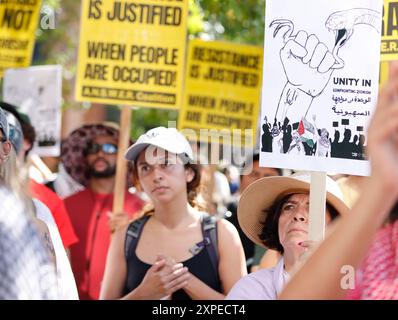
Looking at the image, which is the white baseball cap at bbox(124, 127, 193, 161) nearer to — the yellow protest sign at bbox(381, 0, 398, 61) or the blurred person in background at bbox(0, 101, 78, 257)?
the blurred person in background at bbox(0, 101, 78, 257)

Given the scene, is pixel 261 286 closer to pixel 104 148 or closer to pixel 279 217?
pixel 279 217

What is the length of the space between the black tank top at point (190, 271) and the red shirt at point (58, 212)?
2.98 feet

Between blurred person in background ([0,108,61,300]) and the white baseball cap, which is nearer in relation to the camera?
blurred person in background ([0,108,61,300])

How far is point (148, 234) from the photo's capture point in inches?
205

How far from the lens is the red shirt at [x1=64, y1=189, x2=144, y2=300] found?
6492mm

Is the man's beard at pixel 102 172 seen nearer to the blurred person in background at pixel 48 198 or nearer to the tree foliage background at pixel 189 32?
→ the blurred person in background at pixel 48 198

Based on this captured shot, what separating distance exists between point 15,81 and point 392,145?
7.70m

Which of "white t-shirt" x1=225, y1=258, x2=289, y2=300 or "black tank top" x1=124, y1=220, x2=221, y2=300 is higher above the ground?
"white t-shirt" x1=225, y1=258, x2=289, y2=300

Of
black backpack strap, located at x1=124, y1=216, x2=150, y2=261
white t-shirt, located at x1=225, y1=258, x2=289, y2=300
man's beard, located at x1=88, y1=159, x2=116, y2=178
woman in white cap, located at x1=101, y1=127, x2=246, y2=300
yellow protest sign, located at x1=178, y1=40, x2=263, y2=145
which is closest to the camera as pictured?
white t-shirt, located at x1=225, y1=258, x2=289, y2=300

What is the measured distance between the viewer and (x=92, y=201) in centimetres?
726

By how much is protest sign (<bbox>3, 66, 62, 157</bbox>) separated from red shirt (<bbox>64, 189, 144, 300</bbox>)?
152 centimetres

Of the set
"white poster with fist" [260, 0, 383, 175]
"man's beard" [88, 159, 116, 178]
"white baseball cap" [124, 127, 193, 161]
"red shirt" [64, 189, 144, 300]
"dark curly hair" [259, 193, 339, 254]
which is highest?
"white poster with fist" [260, 0, 383, 175]

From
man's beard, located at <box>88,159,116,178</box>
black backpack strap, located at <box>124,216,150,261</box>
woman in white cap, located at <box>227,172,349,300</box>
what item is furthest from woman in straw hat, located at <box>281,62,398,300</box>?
man's beard, located at <box>88,159,116,178</box>

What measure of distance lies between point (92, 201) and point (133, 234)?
2.13m
